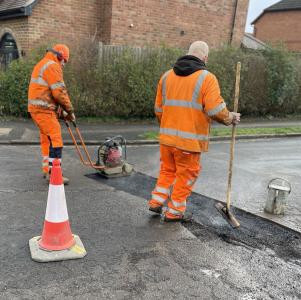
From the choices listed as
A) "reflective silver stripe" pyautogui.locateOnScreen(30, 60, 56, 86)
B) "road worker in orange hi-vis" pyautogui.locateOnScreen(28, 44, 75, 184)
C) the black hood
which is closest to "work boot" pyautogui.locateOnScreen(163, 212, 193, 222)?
the black hood

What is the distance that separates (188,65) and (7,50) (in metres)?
11.7

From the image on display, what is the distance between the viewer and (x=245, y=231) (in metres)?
4.57

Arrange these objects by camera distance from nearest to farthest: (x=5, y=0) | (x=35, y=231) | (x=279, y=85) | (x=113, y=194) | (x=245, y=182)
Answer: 1. (x=35, y=231)
2. (x=113, y=194)
3. (x=245, y=182)
4. (x=5, y=0)
5. (x=279, y=85)

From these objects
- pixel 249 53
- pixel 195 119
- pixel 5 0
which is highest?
pixel 5 0

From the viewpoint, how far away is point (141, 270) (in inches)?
138

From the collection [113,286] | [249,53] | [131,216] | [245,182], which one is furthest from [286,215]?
[249,53]

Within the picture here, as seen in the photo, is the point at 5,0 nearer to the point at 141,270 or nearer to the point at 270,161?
the point at 270,161

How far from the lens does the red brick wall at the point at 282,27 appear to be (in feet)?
112

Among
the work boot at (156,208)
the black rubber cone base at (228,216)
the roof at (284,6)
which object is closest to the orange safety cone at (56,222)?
the work boot at (156,208)

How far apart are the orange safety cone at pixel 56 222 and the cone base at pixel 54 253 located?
42 millimetres

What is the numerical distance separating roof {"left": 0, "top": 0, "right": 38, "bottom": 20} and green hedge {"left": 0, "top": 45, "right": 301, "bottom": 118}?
1.84m

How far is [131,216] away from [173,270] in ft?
4.49

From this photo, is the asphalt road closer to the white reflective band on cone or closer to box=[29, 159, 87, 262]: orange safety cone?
Answer: box=[29, 159, 87, 262]: orange safety cone

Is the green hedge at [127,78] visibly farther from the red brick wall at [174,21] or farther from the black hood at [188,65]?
the black hood at [188,65]
